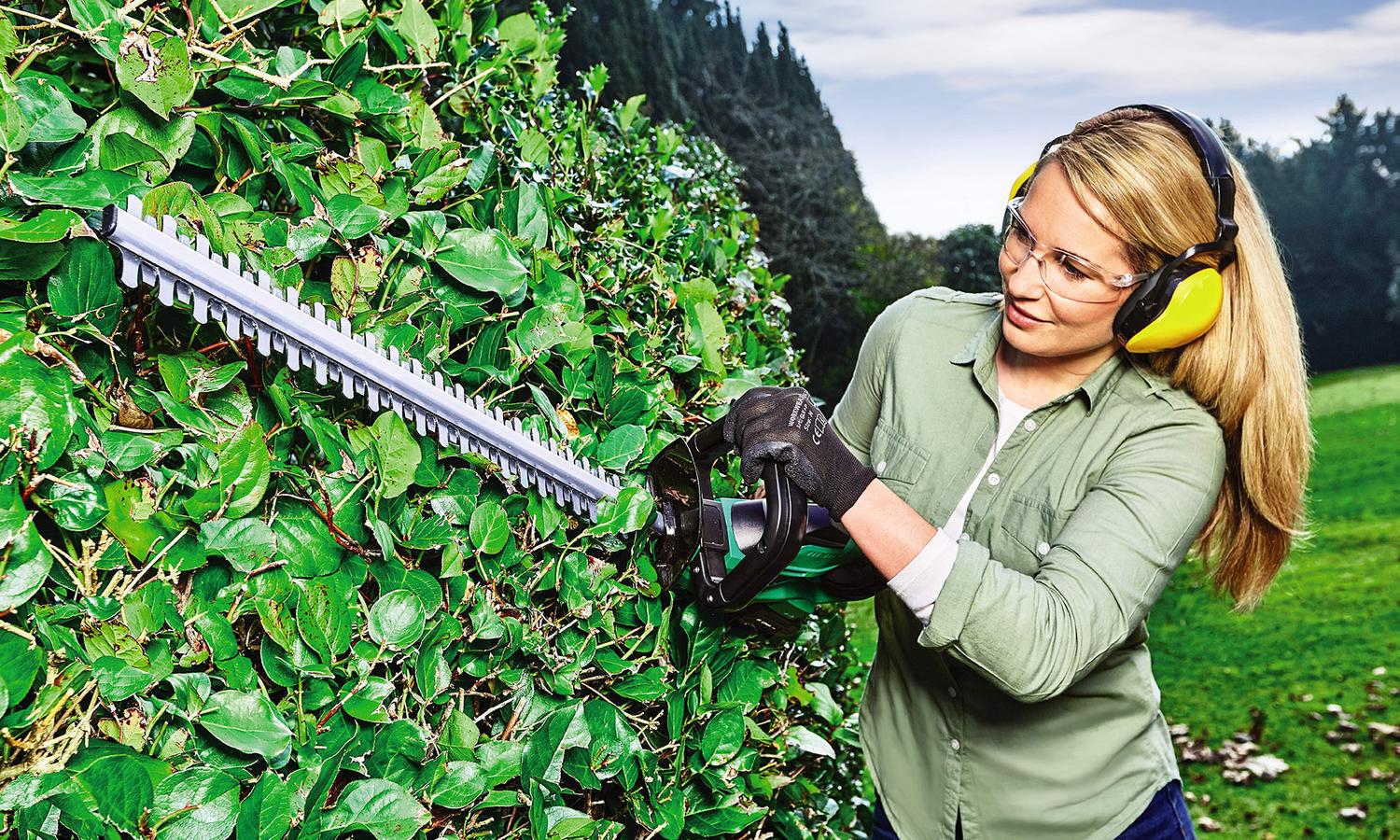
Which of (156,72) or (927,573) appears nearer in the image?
(156,72)

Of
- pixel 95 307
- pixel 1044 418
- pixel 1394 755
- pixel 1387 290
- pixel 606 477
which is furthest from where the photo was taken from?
pixel 1387 290

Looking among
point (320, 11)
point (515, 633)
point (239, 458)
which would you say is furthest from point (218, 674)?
point (320, 11)

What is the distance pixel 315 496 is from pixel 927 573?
0.85 meters

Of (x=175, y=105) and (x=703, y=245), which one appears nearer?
(x=175, y=105)

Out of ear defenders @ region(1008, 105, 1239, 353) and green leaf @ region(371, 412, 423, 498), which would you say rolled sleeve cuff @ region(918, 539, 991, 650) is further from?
green leaf @ region(371, 412, 423, 498)

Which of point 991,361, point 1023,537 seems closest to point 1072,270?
point 991,361

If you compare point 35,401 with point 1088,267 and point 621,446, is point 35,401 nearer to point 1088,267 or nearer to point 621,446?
point 621,446

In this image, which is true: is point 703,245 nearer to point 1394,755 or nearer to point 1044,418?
point 1044,418

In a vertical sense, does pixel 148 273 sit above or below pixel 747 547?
above

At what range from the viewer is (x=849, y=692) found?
113 inches

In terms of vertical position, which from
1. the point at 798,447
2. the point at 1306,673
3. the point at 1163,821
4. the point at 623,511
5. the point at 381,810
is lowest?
the point at 1306,673

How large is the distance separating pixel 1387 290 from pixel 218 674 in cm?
2757

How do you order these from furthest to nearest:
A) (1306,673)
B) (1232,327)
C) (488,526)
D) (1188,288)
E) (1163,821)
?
1. (1306,673)
2. (1163,821)
3. (1232,327)
4. (1188,288)
5. (488,526)

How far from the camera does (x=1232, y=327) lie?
1.93m
